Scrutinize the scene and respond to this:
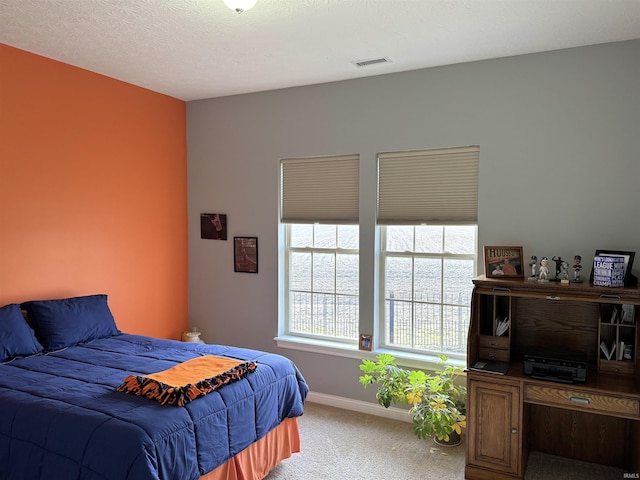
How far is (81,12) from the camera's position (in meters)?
2.77

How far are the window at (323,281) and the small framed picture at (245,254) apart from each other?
307 mm

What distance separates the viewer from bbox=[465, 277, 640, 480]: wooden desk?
2764 millimetres

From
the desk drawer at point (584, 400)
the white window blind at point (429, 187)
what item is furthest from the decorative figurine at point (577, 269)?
the white window blind at point (429, 187)

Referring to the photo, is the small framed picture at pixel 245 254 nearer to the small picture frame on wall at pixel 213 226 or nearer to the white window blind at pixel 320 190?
the small picture frame on wall at pixel 213 226

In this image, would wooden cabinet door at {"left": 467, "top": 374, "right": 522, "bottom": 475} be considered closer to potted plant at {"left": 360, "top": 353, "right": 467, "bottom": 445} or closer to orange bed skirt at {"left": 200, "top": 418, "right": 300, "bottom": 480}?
potted plant at {"left": 360, "top": 353, "right": 467, "bottom": 445}

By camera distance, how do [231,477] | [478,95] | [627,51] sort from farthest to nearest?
[478,95], [627,51], [231,477]

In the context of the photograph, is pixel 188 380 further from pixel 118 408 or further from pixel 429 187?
pixel 429 187

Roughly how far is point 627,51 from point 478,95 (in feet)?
3.03

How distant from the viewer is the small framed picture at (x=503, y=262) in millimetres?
3211

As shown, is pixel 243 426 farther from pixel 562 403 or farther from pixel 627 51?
pixel 627 51

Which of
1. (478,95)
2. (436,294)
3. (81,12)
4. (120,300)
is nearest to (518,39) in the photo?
(478,95)

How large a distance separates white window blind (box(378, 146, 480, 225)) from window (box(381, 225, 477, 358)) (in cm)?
12

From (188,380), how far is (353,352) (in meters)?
1.74

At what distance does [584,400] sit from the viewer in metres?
2.74
